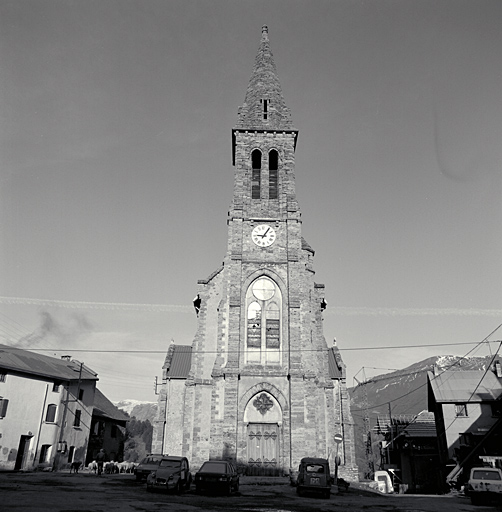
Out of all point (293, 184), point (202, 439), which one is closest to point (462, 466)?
point (202, 439)

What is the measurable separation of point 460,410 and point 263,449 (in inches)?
698

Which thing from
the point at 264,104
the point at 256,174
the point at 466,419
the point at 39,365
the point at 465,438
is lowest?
the point at 465,438

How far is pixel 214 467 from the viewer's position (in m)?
20.7

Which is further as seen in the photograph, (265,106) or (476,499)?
(265,106)

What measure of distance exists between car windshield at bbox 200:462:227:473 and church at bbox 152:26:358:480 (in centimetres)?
878

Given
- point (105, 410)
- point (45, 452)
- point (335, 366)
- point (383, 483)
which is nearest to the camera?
point (383, 483)

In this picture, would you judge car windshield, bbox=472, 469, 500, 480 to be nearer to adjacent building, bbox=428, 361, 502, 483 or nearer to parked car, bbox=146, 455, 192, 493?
parked car, bbox=146, 455, 192, 493

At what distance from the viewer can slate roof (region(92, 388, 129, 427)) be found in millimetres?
48388

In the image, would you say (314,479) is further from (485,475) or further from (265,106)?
(265,106)

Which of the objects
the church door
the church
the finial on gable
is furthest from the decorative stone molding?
the finial on gable

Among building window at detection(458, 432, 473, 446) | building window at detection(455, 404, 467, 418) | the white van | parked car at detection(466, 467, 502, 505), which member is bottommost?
the white van

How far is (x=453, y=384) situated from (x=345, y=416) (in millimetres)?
11081

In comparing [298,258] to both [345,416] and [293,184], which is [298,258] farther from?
[345,416]

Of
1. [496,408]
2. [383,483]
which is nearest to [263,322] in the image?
[383,483]
